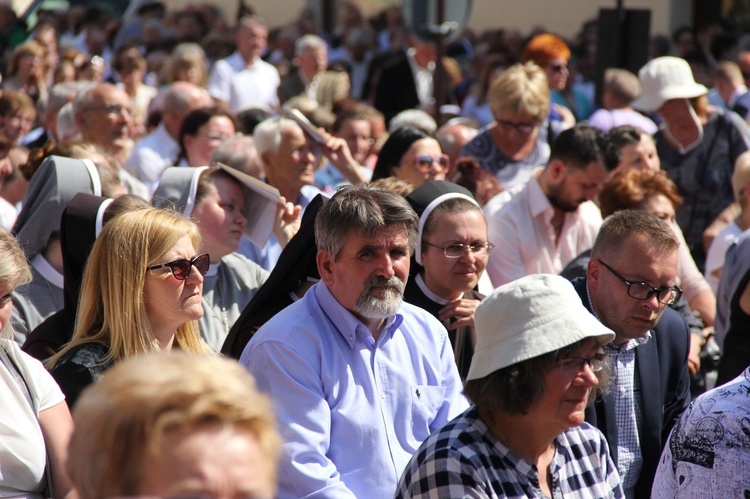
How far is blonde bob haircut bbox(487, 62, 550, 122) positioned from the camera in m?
7.20

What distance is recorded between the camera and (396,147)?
664cm

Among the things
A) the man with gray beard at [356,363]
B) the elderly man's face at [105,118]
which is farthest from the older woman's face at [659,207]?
the elderly man's face at [105,118]

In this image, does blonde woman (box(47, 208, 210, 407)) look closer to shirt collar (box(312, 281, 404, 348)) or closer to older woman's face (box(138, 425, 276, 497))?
shirt collar (box(312, 281, 404, 348))

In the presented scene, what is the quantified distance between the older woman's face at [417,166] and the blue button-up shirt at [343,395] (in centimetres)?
277

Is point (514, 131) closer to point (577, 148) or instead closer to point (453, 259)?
point (577, 148)

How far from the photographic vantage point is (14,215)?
6324 millimetres

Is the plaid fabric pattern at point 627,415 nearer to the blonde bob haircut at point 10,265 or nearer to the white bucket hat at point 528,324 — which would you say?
the white bucket hat at point 528,324

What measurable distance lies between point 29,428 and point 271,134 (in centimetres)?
368

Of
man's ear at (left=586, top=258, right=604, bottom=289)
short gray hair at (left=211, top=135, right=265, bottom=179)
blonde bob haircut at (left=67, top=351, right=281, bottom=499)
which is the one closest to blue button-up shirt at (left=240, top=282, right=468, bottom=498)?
man's ear at (left=586, top=258, right=604, bottom=289)

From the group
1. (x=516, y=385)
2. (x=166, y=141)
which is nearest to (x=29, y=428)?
(x=516, y=385)

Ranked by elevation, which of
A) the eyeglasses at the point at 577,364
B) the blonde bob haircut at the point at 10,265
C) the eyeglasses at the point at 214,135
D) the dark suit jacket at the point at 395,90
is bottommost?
the dark suit jacket at the point at 395,90

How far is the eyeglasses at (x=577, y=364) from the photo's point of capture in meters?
2.92

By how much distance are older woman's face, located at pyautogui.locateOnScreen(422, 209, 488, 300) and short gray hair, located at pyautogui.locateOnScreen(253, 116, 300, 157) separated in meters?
2.19

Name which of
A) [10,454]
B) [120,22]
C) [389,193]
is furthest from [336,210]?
[120,22]
